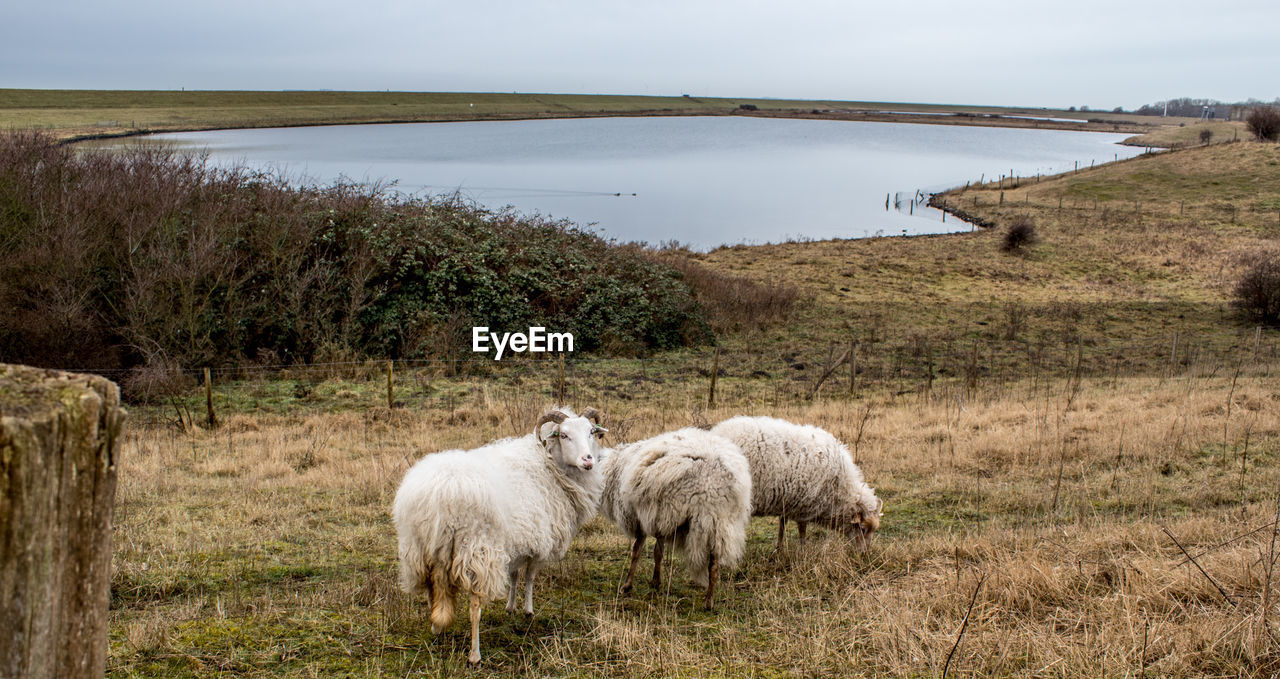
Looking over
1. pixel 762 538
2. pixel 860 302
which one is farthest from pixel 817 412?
pixel 860 302

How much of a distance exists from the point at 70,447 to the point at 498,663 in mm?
4443

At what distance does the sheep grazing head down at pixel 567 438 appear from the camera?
7508 mm

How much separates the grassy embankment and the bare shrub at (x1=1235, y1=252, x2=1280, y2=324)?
2.65 meters

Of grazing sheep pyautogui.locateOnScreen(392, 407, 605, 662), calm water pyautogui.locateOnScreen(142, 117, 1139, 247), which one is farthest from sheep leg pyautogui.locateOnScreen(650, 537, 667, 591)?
calm water pyautogui.locateOnScreen(142, 117, 1139, 247)

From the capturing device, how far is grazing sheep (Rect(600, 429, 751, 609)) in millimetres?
7391

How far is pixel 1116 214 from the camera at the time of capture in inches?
2101

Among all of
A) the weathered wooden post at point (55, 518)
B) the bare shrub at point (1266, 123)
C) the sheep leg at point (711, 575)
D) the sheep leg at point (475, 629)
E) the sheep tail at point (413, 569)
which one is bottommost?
the sheep leg at point (711, 575)

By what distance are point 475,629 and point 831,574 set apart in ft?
10.7

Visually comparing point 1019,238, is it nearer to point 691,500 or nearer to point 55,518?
point 691,500

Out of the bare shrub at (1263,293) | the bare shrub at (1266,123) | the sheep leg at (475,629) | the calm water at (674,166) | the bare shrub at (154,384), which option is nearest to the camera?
the sheep leg at (475,629)

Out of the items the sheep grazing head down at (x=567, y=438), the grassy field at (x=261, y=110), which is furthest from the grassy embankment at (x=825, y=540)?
the grassy field at (x=261, y=110)

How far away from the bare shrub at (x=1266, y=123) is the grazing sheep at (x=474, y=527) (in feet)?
300

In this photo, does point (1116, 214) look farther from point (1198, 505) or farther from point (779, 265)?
point (1198, 505)

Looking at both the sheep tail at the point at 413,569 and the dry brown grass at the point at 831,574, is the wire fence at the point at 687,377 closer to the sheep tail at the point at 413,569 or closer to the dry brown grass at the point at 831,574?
the dry brown grass at the point at 831,574
